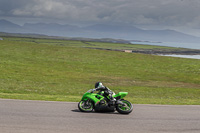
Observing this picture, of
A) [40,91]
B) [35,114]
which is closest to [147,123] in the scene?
[35,114]

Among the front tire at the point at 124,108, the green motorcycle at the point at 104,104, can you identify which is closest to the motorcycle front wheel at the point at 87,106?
the green motorcycle at the point at 104,104

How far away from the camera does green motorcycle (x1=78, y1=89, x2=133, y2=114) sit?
41.8 ft

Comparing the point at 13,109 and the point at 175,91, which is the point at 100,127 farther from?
the point at 175,91

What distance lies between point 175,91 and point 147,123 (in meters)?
16.1

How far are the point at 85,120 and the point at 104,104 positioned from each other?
5.90ft

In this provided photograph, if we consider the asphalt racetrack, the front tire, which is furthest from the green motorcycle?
the asphalt racetrack

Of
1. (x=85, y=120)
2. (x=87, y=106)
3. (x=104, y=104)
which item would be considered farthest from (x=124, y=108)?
(x=85, y=120)

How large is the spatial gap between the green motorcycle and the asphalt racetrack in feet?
0.90

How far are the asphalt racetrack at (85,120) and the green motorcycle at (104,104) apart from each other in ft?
0.90

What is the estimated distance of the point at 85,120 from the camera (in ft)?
36.9

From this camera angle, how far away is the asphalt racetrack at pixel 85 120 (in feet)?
32.2

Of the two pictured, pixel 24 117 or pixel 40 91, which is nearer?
pixel 24 117

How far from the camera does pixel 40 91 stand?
2173 cm

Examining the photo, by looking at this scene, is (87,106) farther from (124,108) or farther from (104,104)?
(124,108)
